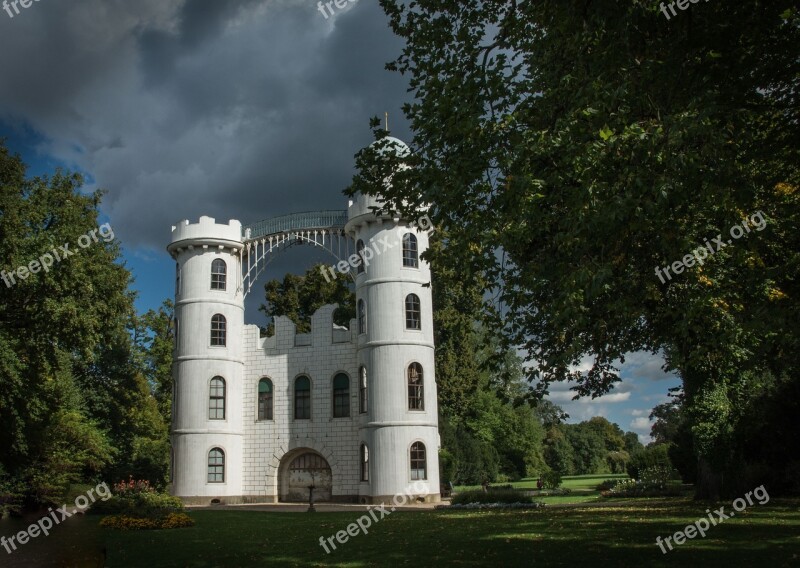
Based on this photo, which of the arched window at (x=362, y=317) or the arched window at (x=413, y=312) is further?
the arched window at (x=362, y=317)

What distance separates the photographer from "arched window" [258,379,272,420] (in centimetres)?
3594

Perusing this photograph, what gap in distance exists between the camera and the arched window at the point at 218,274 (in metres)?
37.1

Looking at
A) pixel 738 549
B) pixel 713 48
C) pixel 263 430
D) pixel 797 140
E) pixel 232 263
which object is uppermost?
pixel 232 263

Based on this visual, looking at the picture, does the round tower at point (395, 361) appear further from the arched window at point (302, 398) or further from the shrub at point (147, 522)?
the shrub at point (147, 522)

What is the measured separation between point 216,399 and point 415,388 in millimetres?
10092

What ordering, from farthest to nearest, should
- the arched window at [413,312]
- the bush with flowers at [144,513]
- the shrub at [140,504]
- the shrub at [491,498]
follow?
the arched window at [413,312] < the shrub at [491,498] < the shrub at [140,504] < the bush with flowers at [144,513]

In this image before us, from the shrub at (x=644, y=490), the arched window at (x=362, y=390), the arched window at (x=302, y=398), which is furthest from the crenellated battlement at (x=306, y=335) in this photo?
the shrub at (x=644, y=490)

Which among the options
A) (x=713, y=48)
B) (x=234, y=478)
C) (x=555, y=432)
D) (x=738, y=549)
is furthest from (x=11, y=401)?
(x=555, y=432)

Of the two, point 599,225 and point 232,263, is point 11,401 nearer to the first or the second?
point 232,263

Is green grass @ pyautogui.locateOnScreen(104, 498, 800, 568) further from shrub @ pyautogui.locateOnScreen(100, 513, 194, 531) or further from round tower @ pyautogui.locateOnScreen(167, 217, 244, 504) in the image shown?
round tower @ pyautogui.locateOnScreen(167, 217, 244, 504)

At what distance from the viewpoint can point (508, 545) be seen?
14203 millimetres

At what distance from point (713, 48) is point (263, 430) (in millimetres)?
29933

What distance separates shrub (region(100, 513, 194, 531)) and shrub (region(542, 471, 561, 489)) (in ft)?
81.9

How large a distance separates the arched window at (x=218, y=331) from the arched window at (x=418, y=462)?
11.1 meters
